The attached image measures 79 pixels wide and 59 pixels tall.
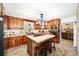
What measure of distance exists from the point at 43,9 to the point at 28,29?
0.43 meters

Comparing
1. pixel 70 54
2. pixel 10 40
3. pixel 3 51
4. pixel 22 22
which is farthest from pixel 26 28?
pixel 70 54

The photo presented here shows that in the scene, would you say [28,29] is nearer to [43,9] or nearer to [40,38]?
[40,38]

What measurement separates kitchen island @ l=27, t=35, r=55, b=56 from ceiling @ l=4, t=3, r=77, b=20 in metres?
0.34

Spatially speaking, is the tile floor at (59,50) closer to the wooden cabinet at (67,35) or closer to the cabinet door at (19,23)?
the wooden cabinet at (67,35)

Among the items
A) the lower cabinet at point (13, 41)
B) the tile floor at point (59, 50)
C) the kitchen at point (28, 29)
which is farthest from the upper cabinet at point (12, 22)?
the tile floor at point (59, 50)

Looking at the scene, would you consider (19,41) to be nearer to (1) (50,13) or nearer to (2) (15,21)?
(2) (15,21)

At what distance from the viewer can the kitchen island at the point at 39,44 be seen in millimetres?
2527

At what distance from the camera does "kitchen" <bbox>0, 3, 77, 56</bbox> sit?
252cm

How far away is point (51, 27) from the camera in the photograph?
2.57 metres

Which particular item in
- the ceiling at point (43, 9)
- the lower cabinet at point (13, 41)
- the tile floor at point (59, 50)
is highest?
the ceiling at point (43, 9)

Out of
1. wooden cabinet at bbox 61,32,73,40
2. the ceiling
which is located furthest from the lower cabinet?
wooden cabinet at bbox 61,32,73,40

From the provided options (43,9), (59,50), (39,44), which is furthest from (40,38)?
→ (43,9)

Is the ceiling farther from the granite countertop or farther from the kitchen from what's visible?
the granite countertop

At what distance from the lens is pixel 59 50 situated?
2.61 m
